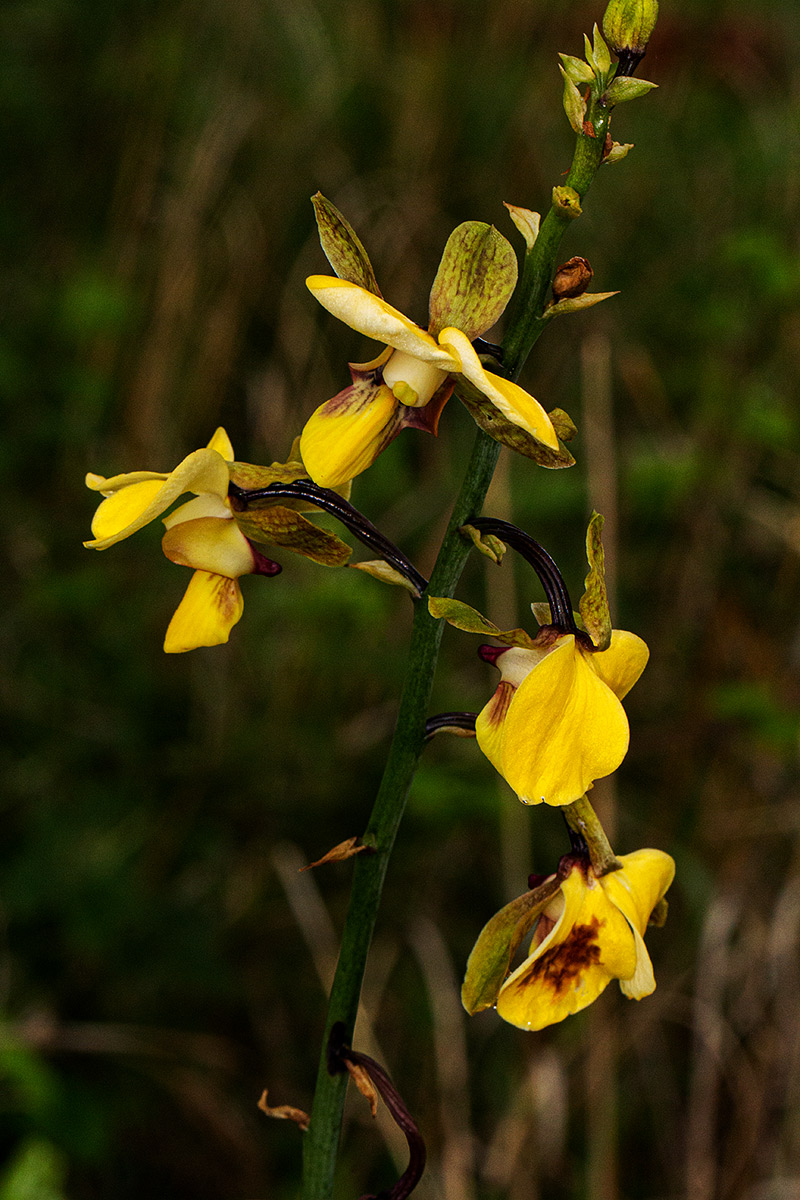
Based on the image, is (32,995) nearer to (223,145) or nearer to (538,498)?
(538,498)

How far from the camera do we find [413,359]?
0.80 meters

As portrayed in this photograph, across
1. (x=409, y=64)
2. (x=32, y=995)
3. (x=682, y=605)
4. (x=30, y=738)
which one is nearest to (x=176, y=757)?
(x=30, y=738)

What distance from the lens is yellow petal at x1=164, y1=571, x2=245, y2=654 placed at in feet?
3.03

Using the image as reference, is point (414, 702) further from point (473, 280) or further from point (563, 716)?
point (473, 280)

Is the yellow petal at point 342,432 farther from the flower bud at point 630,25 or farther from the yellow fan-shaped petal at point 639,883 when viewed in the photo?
the yellow fan-shaped petal at point 639,883

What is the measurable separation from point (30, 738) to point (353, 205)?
5.97 feet

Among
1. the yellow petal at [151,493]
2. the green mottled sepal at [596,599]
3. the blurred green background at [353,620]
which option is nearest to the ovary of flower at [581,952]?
the green mottled sepal at [596,599]

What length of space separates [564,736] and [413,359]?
0.31m

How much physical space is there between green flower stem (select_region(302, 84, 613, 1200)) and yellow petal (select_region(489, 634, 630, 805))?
104 mm

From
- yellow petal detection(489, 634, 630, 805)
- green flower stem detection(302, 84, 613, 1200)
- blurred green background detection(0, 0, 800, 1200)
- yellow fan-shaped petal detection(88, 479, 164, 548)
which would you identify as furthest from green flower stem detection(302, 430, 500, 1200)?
blurred green background detection(0, 0, 800, 1200)

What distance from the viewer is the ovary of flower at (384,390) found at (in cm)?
73

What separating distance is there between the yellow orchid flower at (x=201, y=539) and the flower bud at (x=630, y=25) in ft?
1.40

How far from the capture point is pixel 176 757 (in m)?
2.52

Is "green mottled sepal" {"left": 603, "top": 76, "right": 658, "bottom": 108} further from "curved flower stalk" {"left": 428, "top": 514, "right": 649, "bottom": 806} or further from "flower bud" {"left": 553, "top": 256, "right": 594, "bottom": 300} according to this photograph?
"curved flower stalk" {"left": 428, "top": 514, "right": 649, "bottom": 806}
